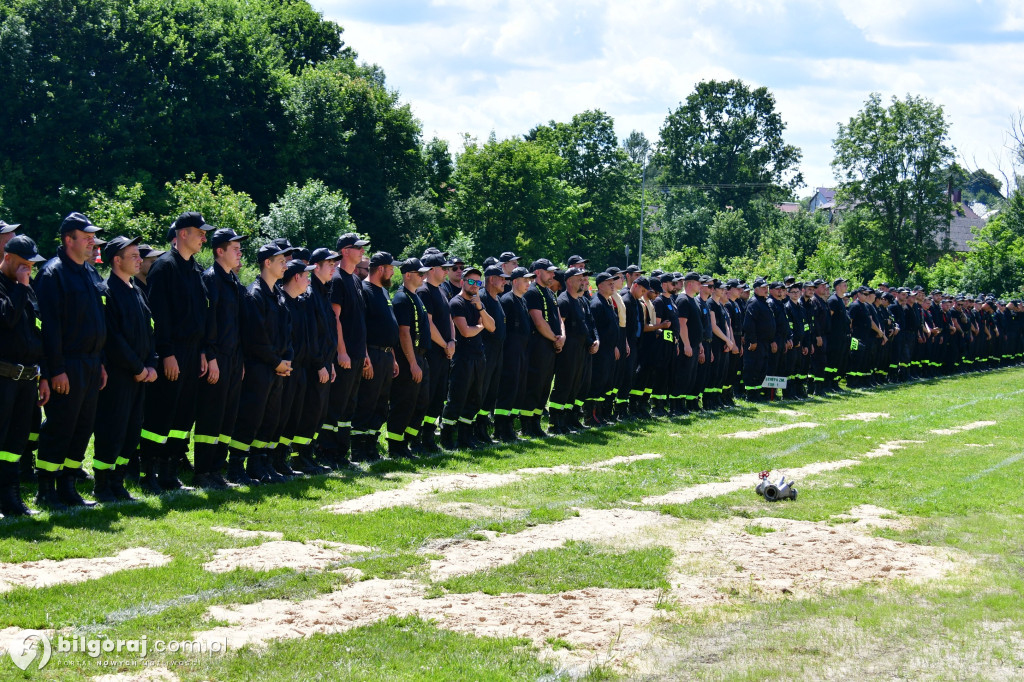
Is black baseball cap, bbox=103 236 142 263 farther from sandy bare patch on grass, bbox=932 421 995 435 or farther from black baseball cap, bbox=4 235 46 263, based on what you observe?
sandy bare patch on grass, bbox=932 421 995 435

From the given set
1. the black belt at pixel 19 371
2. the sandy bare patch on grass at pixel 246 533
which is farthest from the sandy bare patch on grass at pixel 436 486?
the black belt at pixel 19 371

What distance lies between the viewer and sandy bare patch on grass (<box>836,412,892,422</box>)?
18188 mm

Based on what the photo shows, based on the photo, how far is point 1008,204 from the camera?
191ft

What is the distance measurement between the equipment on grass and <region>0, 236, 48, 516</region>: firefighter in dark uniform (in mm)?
6595

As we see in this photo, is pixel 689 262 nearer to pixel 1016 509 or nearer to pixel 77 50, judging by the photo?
pixel 77 50

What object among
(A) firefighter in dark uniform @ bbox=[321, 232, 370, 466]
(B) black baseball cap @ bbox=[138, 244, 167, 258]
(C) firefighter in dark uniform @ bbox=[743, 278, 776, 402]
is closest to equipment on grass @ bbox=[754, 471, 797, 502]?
(A) firefighter in dark uniform @ bbox=[321, 232, 370, 466]

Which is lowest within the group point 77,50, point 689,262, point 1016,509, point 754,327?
point 1016,509

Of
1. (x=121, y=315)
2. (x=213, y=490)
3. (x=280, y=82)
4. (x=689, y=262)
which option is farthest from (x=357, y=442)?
(x=689, y=262)

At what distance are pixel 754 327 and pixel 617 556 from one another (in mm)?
13961

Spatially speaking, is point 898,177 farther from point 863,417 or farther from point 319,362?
point 319,362

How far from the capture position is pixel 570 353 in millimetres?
15023

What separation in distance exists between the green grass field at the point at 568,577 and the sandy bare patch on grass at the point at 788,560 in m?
0.03

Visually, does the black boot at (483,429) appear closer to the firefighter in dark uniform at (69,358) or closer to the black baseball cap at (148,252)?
the black baseball cap at (148,252)

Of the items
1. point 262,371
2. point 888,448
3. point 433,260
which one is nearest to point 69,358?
point 262,371
